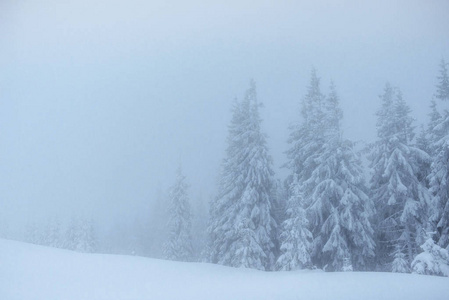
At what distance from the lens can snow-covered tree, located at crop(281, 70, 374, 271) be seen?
61.9ft

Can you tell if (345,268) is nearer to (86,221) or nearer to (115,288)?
(115,288)

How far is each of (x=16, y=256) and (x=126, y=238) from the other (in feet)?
228

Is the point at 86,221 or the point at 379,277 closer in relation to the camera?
the point at 379,277

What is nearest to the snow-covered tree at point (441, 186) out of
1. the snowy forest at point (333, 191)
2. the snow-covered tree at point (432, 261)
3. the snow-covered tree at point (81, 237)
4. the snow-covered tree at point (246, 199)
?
the snowy forest at point (333, 191)

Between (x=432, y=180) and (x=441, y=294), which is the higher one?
(x=432, y=180)

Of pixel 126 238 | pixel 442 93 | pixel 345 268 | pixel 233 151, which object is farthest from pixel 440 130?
pixel 126 238

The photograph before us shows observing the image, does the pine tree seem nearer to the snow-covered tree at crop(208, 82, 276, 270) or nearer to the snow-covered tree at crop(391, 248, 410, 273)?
the snow-covered tree at crop(391, 248, 410, 273)

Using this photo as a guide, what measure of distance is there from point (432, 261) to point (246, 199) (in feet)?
37.8

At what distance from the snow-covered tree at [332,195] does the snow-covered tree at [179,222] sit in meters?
18.6

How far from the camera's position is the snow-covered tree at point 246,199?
67.7 feet

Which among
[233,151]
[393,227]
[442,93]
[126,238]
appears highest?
[442,93]

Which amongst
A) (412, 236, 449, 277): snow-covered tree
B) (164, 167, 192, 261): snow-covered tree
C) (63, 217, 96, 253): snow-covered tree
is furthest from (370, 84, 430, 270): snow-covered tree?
(63, 217, 96, 253): snow-covered tree

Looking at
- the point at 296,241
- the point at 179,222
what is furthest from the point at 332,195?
the point at 179,222

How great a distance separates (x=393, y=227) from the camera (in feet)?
→ 68.7
